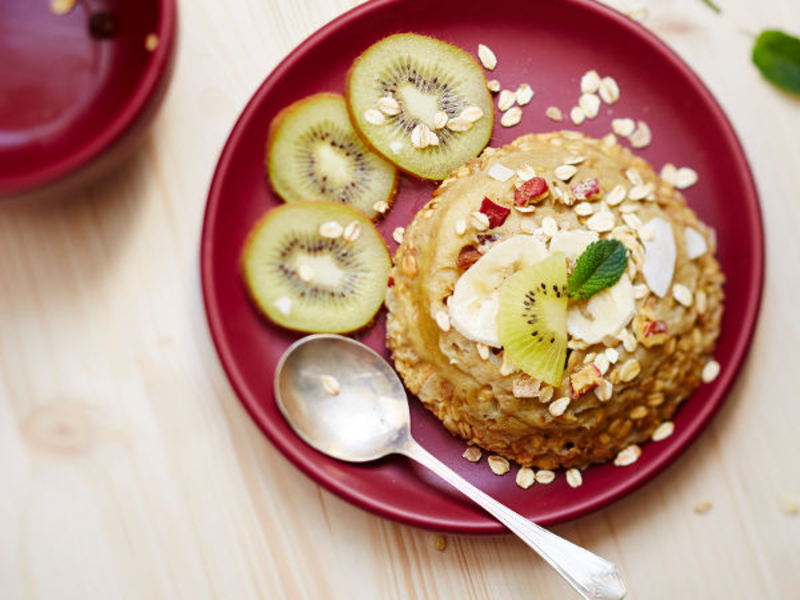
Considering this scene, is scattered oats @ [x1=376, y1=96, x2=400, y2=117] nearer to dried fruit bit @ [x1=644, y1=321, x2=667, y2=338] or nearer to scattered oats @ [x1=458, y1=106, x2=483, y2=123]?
scattered oats @ [x1=458, y1=106, x2=483, y2=123]

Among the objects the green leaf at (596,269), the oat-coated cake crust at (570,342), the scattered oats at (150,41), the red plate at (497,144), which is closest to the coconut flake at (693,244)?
the oat-coated cake crust at (570,342)

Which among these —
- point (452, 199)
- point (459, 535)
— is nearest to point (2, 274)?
point (452, 199)

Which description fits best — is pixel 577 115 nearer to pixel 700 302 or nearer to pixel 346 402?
pixel 700 302

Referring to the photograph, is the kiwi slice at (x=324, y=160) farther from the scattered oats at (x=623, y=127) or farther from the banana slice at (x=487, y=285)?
the scattered oats at (x=623, y=127)

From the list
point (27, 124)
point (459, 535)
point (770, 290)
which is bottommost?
point (459, 535)

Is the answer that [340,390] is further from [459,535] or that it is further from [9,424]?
[9,424]

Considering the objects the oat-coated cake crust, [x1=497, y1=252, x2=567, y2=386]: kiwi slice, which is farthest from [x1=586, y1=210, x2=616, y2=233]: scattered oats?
[x1=497, y1=252, x2=567, y2=386]: kiwi slice
